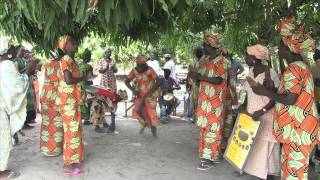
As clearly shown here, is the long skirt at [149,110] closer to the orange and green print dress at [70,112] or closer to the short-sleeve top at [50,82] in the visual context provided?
the short-sleeve top at [50,82]

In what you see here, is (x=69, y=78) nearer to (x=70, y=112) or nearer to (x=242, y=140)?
(x=70, y=112)

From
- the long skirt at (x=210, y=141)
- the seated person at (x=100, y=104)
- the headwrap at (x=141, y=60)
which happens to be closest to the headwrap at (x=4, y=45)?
the headwrap at (x=141, y=60)

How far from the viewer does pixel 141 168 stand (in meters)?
5.30

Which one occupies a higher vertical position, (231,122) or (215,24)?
(215,24)

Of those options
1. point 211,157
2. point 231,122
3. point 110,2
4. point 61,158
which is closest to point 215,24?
point 231,122

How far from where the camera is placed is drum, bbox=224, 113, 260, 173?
430 cm

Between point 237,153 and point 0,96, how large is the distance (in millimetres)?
2683

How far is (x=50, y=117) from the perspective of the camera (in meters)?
5.70

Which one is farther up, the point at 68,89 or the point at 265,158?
the point at 68,89

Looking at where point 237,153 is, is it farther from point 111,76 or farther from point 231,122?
point 111,76

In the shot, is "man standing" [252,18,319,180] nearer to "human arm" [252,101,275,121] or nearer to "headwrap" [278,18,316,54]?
"headwrap" [278,18,316,54]

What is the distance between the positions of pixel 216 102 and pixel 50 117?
225 centimetres

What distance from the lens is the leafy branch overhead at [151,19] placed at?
8.91 ft

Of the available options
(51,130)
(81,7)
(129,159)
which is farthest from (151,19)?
(81,7)
